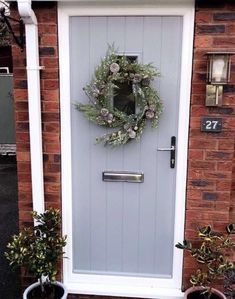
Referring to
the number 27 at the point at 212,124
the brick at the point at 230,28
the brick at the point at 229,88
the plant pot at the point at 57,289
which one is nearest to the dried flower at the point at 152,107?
the number 27 at the point at 212,124

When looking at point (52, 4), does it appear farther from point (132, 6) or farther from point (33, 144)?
point (33, 144)

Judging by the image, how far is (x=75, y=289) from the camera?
118 inches

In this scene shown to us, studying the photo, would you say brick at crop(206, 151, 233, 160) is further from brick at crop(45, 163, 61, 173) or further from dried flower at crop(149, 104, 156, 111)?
brick at crop(45, 163, 61, 173)

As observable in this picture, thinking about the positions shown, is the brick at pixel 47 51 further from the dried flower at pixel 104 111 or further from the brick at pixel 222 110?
the brick at pixel 222 110

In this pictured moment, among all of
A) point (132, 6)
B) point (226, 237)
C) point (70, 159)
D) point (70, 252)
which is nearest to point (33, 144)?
point (70, 159)

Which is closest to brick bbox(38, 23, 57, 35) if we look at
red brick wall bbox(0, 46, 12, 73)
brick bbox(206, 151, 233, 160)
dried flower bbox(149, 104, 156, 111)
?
dried flower bbox(149, 104, 156, 111)

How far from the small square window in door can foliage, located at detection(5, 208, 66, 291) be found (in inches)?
35.5

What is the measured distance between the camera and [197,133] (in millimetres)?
2695

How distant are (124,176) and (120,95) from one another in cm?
61

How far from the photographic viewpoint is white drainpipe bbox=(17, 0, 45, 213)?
250 cm

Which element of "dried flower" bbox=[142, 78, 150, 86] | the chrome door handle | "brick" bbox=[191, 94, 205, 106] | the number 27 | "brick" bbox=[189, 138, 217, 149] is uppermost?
"dried flower" bbox=[142, 78, 150, 86]

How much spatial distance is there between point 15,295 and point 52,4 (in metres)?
2.33

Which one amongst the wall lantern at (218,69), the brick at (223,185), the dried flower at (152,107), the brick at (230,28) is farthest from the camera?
the brick at (223,185)

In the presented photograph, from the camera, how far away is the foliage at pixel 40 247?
101 inches
